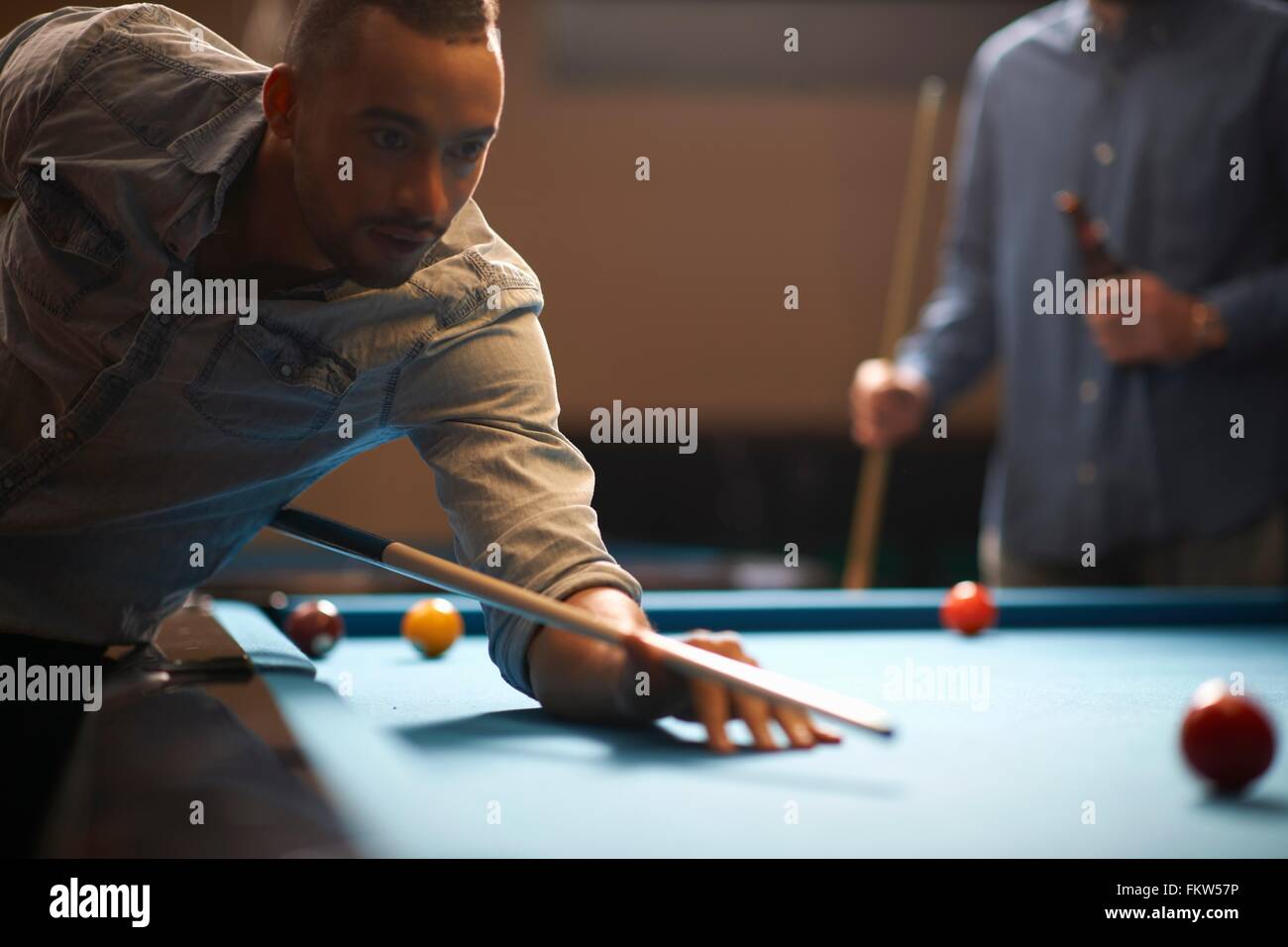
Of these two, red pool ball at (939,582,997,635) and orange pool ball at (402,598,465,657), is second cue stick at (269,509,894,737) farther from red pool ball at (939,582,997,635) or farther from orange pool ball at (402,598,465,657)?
red pool ball at (939,582,997,635)

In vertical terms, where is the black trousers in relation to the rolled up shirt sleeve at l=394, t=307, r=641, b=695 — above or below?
below

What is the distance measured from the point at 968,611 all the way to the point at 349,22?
55.7 inches

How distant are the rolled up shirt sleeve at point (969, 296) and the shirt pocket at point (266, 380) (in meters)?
1.95

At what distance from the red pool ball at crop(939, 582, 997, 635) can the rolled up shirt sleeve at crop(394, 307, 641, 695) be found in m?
0.90

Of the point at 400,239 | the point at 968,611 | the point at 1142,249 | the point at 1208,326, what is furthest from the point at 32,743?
the point at 1142,249

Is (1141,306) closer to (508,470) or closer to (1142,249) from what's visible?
(1142,249)

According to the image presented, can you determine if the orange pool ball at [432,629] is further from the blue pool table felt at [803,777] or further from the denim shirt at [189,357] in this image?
the denim shirt at [189,357]

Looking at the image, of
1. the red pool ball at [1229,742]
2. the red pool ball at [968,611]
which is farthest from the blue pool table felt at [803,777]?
the red pool ball at [968,611]

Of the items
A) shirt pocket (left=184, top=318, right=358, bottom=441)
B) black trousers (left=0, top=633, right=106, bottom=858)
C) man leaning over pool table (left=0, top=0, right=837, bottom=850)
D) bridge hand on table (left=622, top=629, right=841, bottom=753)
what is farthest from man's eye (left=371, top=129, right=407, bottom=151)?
black trousers (left=0, top=633, right=106, bottom=858)

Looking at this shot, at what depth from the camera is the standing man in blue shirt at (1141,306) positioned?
112 inches

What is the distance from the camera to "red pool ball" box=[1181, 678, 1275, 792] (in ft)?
3.80

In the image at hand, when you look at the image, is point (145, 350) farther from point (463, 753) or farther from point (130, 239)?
point (463, 753)

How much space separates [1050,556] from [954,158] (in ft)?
15.1

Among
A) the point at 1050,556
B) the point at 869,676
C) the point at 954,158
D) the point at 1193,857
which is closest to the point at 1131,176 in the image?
the point at 1050,556
